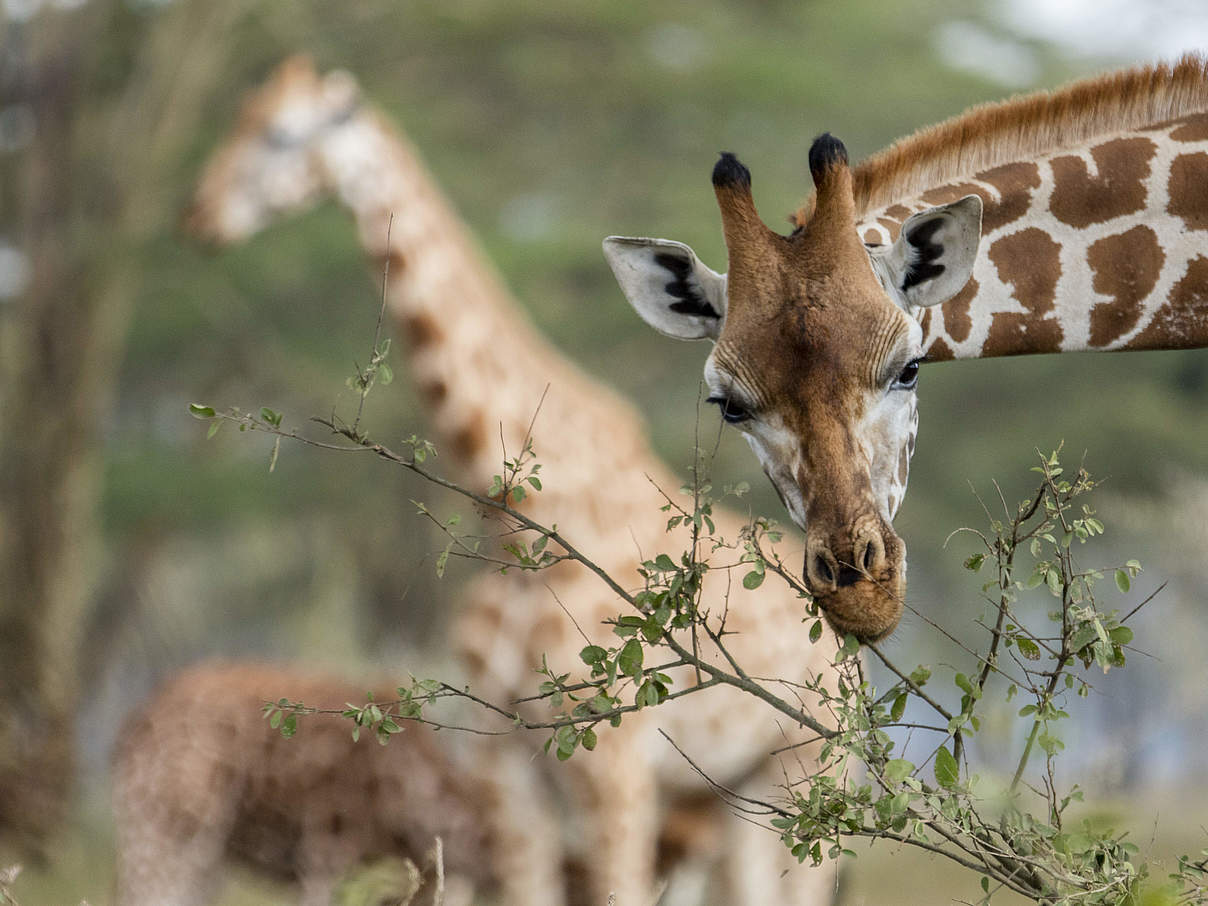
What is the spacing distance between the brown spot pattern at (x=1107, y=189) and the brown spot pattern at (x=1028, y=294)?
8 cm

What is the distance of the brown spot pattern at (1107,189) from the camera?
3463mm

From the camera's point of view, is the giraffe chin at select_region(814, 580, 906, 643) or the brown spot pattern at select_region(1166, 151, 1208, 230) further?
the brown spot pattern at select_region(1166, 151, 1208, 230)

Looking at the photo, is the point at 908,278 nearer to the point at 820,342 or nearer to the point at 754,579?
the point at 820,342

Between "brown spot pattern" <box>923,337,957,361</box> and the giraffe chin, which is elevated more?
"brown spot pattern" <box>923,337,957,361</box>

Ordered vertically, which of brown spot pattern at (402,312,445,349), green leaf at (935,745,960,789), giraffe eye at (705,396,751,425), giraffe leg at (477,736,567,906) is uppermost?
giraffe eye at (705,396,751,425)

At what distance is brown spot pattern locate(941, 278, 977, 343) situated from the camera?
11.2 feet

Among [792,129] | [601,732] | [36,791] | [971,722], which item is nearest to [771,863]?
[601,732]

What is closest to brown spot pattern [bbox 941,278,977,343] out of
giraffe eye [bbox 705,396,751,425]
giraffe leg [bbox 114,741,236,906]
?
giraffe eye [bbox 705,396,751,425]

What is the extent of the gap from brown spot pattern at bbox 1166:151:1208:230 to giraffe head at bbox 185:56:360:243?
152 inches

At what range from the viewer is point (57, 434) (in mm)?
10680

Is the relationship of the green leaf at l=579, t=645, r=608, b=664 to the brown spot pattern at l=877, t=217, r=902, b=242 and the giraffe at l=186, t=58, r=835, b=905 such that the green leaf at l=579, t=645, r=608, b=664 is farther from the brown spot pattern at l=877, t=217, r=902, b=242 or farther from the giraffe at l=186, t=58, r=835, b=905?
the giraffe at l=186, t=58, r=835, b=905

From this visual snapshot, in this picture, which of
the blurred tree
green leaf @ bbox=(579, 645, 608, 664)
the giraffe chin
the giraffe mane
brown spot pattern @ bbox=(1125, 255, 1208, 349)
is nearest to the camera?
green leaf @ bbox=(579, 645, 608, 664)

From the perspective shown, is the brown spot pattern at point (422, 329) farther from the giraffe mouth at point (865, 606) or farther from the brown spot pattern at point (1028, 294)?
the giraffe mouth at point (865, 606)

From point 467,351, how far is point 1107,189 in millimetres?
2593
